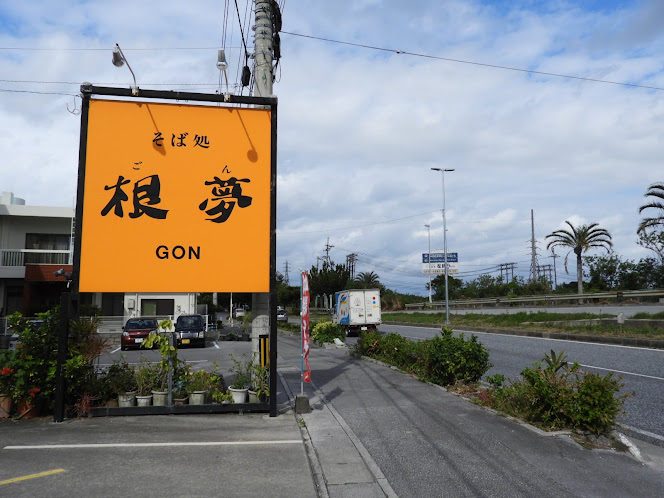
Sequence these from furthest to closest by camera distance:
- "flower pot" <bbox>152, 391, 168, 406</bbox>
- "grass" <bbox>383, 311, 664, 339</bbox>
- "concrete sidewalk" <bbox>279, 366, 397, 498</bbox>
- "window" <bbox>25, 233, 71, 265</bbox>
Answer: "window" <bbox>25, 233, 71, 265</bbox>
"grass" <bbox>383, 311, 664, 339</bbox>
"flower pot" <bbox>152, 391, 168, 406</bbox>
"concrete sidewalk" <bbox>279, 366, 397, 498</bbox>

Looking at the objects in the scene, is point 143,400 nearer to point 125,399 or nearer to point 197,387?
point 125,399

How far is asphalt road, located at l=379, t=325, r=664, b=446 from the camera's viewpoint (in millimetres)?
8219

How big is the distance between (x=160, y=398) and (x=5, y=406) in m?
2.40

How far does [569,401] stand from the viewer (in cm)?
721

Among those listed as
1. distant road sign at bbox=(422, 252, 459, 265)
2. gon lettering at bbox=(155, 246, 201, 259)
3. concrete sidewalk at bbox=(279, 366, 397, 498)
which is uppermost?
distant road sign at bbox=(422, 252, 459, 265)

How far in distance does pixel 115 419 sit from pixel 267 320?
122 inches

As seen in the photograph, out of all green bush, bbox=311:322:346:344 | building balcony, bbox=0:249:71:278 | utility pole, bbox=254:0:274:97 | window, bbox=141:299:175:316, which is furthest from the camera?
window, bbox=141:299:175:316

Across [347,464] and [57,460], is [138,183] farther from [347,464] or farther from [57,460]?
[347,464]

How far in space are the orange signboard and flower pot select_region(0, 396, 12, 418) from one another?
6.90 ft

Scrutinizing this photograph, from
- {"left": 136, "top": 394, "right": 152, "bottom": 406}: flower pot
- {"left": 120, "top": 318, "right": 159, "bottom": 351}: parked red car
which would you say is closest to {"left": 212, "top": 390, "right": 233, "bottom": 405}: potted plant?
{"left": 136, "top": 394, "right": 152, "bottom": 406}: flower pot

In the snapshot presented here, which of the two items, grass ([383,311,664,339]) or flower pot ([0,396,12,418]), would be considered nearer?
flower pot ([0,396,12,418])

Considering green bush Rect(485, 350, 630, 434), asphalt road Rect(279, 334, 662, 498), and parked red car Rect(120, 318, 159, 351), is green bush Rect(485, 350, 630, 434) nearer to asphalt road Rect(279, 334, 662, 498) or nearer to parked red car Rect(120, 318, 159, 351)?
asphalt road Rect(279, 334, 662, 498)

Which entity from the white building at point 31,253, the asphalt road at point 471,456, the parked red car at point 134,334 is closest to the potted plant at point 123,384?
the asphalt road at point 471,456

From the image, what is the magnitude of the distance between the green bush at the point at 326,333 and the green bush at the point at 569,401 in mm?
15293
